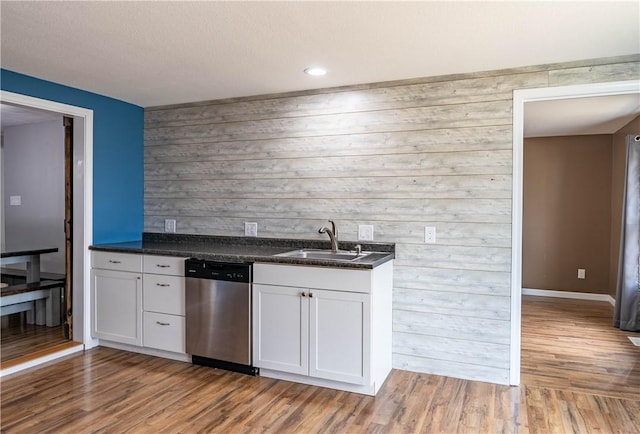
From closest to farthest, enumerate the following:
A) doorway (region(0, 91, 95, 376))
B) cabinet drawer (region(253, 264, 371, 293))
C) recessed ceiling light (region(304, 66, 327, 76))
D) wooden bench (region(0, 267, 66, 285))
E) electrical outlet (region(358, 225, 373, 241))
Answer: cabinet drawer (region(253, 264, 371, 293)), recessed ceiling light (region(304, 66, 327, 76)), electrical outlet (region(358, 225, 373, 241)), doorway (region(0, 91, 95, 376)), wooden bench (region(0, 267, 66, 285))

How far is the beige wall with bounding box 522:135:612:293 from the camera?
5.67 meters

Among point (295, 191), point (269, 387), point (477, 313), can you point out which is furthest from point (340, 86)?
point (269, 387)

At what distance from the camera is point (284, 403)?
273 cm

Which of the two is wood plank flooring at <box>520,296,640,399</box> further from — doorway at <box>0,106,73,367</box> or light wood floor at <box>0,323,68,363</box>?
doorway at <box>0,106,73,367</box>

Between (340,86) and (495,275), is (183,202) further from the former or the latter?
(495,275)

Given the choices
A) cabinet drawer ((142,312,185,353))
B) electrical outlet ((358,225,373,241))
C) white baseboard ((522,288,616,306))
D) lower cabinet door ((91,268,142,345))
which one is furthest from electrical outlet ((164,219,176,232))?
white baseboard ((522,288,616,306))

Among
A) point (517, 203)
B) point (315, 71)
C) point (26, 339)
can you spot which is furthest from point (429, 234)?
point (26, 339)

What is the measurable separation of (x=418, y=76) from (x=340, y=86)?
61 centimetres

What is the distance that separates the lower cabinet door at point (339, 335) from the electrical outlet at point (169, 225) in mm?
1858

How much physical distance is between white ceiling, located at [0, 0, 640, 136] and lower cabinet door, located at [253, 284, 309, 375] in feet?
5.07

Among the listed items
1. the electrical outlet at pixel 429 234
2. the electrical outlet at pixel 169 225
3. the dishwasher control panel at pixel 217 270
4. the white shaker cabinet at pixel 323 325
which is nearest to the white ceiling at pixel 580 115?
the electrical outlet at pixel 429 234

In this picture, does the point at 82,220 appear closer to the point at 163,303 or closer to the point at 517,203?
the point at 163,303

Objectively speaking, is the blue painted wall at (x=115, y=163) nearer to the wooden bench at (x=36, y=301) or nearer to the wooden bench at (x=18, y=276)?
the wooden bench at (x=36, y=301)

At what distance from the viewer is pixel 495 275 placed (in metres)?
3.01
